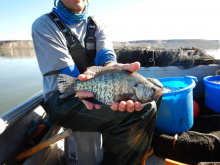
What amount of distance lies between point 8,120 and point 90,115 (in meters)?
1.17

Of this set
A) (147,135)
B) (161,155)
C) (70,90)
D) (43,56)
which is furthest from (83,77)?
(161,155)

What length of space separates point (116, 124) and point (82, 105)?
553 millimetres

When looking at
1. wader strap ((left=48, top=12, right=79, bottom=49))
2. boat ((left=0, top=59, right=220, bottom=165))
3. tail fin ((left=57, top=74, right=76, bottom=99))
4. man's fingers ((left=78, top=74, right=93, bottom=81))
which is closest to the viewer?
man's fingers ((left=78, top=74, right=93, bottom=81))

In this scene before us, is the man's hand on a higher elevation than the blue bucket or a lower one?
higher

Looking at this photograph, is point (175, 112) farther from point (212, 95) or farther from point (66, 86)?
point (66, 86)

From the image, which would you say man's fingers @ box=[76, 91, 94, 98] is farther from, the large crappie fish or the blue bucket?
the blue bucket

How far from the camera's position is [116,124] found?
223cm

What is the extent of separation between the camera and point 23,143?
9.20 ft

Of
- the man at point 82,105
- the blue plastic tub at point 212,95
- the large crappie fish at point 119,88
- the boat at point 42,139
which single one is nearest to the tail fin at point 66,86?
the man at point 82,105

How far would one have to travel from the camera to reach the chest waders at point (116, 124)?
86.4 inches

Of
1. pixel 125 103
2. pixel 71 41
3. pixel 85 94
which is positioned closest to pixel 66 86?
pixel 85 94

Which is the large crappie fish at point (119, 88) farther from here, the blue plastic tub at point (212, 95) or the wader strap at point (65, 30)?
the blue plastic tub at point (212, 95)

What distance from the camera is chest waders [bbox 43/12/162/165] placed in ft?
7.20

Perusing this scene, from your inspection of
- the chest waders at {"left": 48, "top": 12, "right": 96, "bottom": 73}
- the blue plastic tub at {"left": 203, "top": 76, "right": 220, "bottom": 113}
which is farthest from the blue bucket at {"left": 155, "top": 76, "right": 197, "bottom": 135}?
the chest waders at {"left": 48, "top": 12, "right": 96, "bottom": 73}
